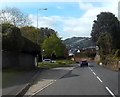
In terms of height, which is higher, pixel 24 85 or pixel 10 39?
pixel 10 39

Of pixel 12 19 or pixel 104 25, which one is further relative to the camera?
pixel 104 25

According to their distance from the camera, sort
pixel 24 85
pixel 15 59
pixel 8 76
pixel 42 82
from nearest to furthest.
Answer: pixel 24 85 → pixel 42 82 → pixel 8 76 → pixel 15 59

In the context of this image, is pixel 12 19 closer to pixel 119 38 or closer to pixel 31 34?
pixel 31 34

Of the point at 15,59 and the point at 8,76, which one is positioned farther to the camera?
the point at 15,59

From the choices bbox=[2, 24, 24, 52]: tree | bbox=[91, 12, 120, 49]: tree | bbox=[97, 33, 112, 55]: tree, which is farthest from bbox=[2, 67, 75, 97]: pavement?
bbox=[91, 12, 120, 49]: tree

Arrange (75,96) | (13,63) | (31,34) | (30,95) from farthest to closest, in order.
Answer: (31,34) → (13,63) → (30,95) → (75,96)

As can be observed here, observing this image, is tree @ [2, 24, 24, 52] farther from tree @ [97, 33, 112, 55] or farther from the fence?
tree @ [97, 33, 112, 55]

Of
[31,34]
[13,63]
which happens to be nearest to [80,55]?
[31,34]

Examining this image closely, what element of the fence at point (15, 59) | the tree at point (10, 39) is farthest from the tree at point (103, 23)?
the tree at point (10, 39)

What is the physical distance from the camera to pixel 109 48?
101 meters

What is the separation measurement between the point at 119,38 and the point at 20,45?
2257 inches

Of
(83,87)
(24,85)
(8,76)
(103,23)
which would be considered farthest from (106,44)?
(83,87)

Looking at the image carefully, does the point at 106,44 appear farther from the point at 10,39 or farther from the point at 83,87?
the point at 83,87

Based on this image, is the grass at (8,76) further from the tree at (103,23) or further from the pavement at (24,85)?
the tree at (103,23)
